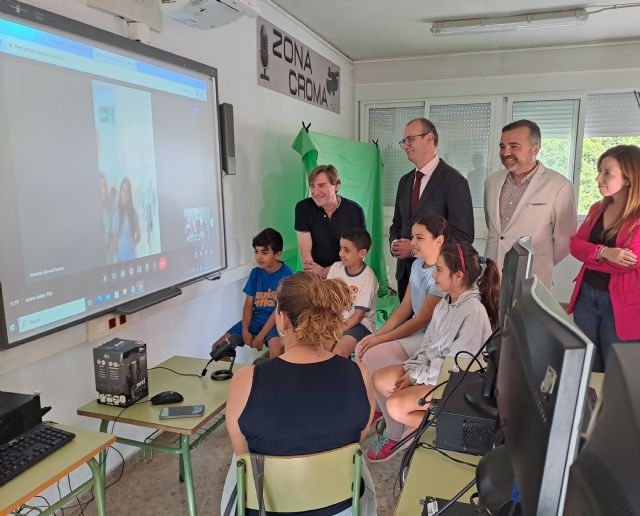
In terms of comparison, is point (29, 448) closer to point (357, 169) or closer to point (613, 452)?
point (613, 452)

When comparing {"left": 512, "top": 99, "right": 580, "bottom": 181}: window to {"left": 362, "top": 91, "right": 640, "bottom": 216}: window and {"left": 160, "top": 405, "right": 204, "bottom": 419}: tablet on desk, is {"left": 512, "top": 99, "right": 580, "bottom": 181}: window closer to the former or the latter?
{"left": 362, "top": 91, "right": 640, "bottom": 216}: window

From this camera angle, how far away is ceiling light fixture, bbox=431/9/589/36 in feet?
12.8

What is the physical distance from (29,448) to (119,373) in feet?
1.45

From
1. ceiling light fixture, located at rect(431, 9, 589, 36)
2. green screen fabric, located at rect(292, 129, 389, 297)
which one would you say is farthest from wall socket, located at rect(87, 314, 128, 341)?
ceiling light fixture, located at rect(431, 9, 589, 36)

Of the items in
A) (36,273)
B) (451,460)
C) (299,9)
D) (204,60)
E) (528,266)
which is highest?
(299,9)

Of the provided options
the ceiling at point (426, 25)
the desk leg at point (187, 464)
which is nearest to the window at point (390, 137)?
the ceiling at point (426, 25)

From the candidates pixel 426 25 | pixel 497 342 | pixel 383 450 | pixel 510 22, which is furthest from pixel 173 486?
pixel 510 22

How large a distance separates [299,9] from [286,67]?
43 cm

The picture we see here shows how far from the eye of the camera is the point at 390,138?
18.9ft

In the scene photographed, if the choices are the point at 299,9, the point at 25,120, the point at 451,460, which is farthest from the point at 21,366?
the point at 299,9

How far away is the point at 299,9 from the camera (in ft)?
12.5

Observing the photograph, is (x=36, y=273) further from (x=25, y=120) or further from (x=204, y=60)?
(x=204, y=60)

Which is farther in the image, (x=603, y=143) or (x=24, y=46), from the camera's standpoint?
(x=603, y=143)

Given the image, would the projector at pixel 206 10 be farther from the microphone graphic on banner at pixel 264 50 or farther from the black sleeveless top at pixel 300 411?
the black sleeveless top at pixel 300 411
